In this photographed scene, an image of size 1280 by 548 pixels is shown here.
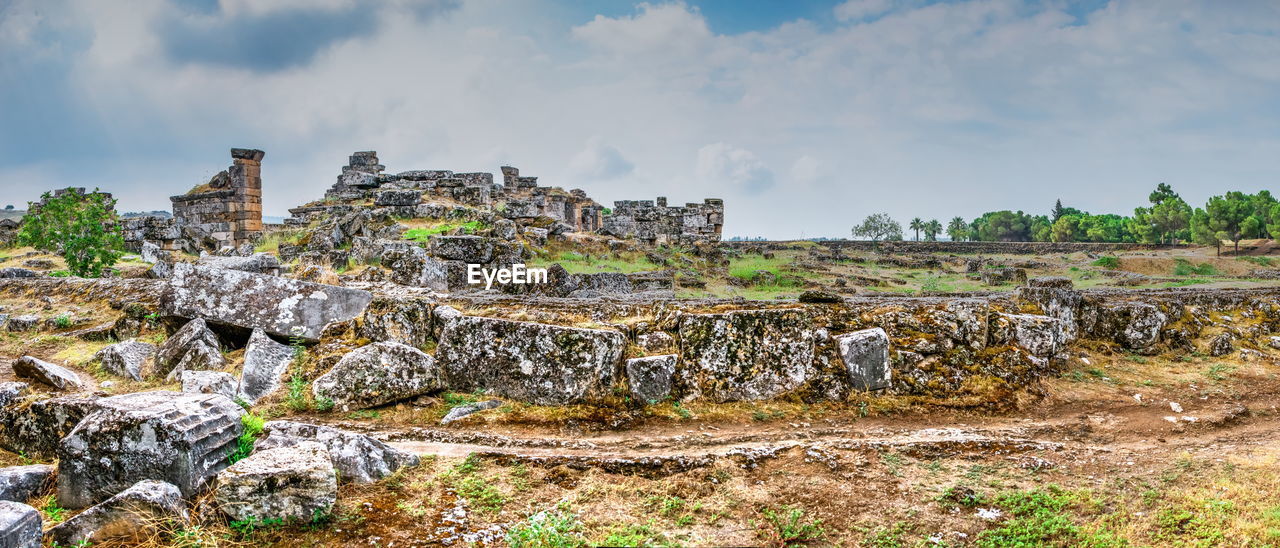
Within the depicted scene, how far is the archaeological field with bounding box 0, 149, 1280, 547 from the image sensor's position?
4.36m

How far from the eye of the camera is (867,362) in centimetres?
746

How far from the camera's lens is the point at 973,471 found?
548cm

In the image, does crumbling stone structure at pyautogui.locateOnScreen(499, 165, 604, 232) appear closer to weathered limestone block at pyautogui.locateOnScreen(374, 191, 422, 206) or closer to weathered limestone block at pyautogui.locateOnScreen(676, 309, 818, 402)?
weathered limestone block at pyautogui.locateOnScreen(374, 191, 422, 206)

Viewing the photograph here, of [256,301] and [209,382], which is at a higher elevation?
[256,301]

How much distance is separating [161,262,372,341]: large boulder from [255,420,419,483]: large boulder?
10.0 ft

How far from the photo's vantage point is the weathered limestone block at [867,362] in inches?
293

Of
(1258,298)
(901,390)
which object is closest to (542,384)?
(901,390)

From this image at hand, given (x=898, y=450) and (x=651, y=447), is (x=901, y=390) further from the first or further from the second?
(x=651, y=447)

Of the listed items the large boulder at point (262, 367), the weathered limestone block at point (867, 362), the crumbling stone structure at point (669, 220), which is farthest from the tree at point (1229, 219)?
the large boulder at point (262, 367)

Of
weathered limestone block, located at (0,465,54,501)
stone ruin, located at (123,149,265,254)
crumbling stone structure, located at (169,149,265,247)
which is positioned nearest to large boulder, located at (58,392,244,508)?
weathered limestone block, located at (0,465,54,501)

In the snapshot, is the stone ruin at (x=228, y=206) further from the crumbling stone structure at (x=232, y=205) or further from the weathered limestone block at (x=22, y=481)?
the weathered limestone block at (x=22, y=481)

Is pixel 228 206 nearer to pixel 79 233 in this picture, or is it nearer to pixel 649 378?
pixel 79 233

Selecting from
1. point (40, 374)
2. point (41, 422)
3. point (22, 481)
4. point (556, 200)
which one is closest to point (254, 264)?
point (40, 374)

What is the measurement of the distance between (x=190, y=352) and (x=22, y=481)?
3.17m
